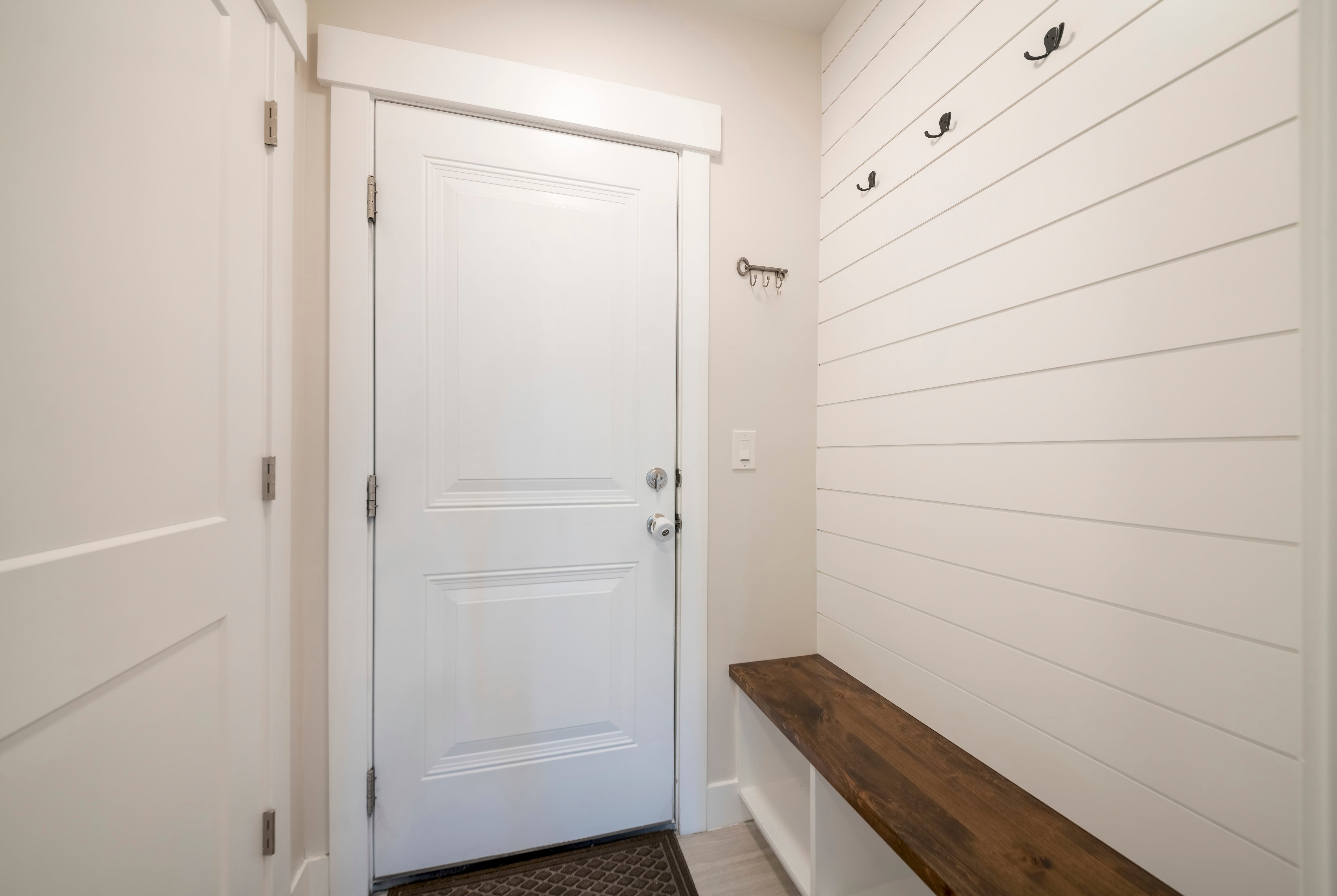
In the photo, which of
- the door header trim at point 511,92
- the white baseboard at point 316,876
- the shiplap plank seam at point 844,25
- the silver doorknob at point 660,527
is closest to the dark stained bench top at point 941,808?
the silver doorknob at point 660,527

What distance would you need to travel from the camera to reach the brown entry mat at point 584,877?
50.8 inches

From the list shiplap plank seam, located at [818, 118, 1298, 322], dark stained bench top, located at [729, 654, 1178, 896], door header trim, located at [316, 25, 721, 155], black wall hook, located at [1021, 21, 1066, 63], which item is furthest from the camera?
door header trim, located at [316, 25, 721, 155]

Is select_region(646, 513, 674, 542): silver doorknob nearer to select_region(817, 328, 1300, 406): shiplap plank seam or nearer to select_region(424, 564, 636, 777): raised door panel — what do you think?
select_region(424, 564, 636, 777): raised door panel

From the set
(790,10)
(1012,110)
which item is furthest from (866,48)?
(1012,110)

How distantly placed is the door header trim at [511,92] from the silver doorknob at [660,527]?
3.65 ft

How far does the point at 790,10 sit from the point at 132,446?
6.53ft

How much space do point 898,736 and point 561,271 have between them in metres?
1.47

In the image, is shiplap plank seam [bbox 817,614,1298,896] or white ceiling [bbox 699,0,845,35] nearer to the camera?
shiplap plank seam [bbox 817,614,1298,896]

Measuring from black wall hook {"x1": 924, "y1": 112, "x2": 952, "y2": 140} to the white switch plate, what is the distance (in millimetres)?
870

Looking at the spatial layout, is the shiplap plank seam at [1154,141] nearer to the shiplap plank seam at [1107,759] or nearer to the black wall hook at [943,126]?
the black wall hook at [943,126]

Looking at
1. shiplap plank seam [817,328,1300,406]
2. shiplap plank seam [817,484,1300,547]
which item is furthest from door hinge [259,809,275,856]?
shiplap plank seam [817,328,1300,406]

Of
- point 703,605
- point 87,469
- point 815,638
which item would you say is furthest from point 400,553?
point 815,638

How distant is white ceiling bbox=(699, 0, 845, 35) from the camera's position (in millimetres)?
1555

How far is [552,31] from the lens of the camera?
1.42 m
